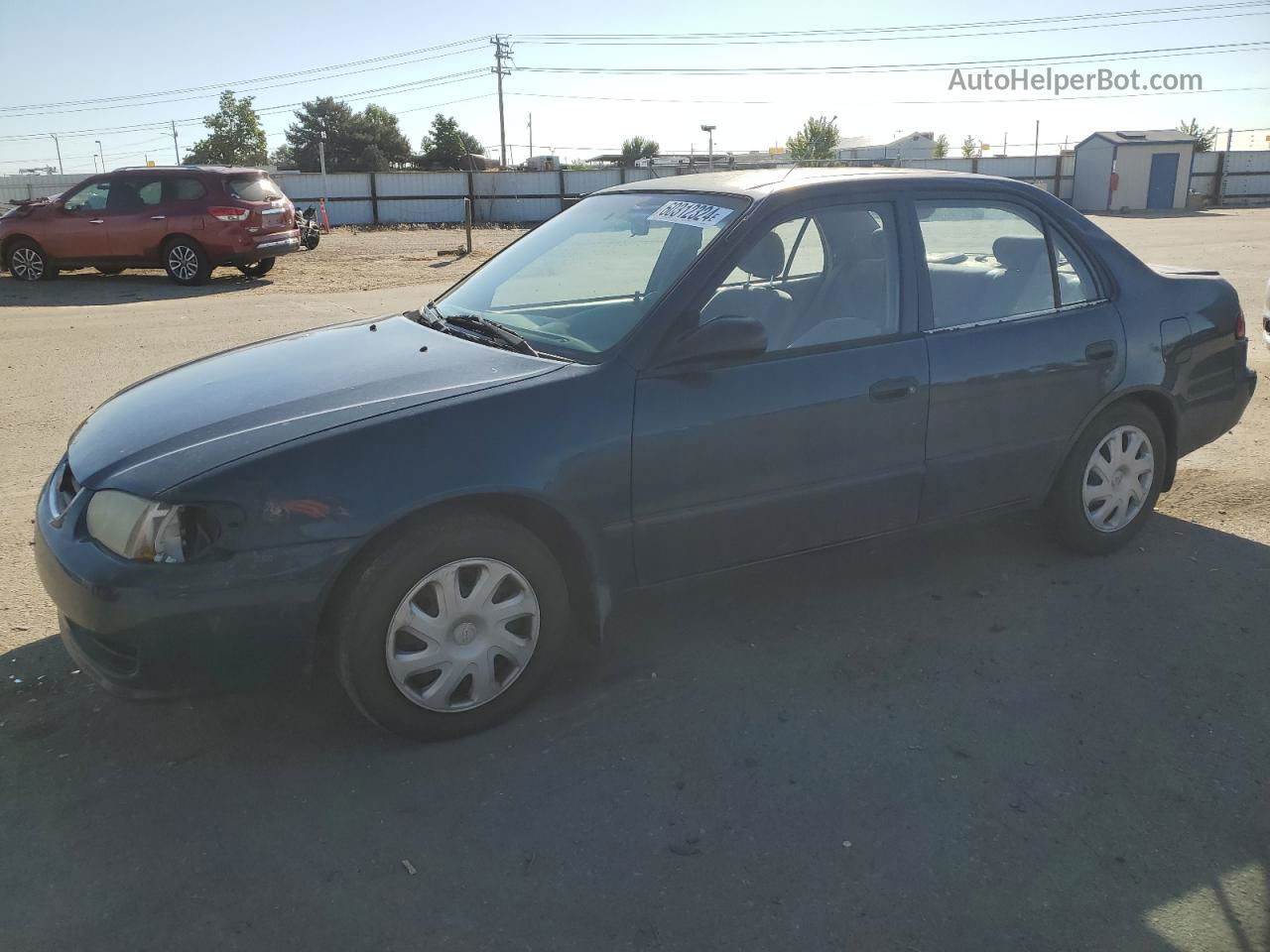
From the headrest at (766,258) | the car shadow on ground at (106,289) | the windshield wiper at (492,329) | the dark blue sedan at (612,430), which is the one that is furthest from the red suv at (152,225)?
the headrest at (766,258)

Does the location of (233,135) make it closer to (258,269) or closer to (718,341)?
(258,269)

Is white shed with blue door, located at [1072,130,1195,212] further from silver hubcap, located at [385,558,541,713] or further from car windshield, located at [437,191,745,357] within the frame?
silver hubcap, located at [385,558,541,713]

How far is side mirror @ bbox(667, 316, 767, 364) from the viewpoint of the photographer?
10.5 ft

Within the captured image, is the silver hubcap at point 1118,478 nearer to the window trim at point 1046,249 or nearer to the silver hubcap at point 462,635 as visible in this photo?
the window trim at point 1046,249

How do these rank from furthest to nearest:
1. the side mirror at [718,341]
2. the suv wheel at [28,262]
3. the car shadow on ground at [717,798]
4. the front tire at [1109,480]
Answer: the suv wheel at [28,262]
the front tire at [1109,480]
the side mirror at [718,341]
the car shadow on ground at [717,798]

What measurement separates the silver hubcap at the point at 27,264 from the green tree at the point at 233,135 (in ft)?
184

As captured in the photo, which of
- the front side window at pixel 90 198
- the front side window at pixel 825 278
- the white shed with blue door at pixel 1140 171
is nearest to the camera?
the front side window at pixel 825 278

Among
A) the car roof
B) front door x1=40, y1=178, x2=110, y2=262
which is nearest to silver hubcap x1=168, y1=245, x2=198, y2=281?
front door x1=40, y1=178, x2=110, y2=262

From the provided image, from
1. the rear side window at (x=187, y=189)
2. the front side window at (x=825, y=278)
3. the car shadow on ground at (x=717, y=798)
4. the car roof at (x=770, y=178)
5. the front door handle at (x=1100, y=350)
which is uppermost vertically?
the rear side window at (x=187, y=189)

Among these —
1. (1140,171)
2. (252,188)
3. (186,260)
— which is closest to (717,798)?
(186,260)

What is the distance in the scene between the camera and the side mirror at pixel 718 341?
3.20 m

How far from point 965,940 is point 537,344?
220 centimetres

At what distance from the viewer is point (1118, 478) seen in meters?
4.39

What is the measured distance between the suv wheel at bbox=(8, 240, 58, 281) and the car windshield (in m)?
14.6
